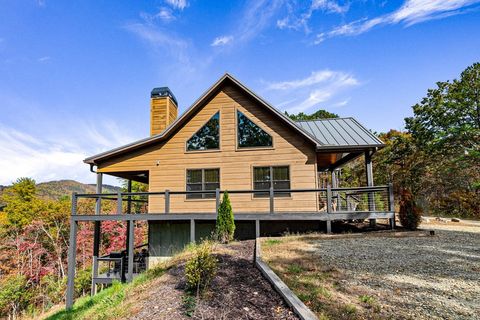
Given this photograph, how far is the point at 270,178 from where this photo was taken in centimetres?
1141

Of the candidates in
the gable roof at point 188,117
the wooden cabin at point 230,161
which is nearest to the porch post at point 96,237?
the wooden cabin at point 230,161

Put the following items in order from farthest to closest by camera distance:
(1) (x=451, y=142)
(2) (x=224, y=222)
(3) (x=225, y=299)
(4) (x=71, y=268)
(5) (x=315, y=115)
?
(5) (x=315, y=115) → (1) (x=451, y=142) → (4) (x=71, y=268) → (2) (x=224, y=222) → (3) (x=225, y=299)

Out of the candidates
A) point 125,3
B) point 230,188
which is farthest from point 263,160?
point 125,3

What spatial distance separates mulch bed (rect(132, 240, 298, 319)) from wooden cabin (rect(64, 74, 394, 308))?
5822 mm

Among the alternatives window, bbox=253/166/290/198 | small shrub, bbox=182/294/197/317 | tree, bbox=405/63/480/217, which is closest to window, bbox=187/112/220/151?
window, bbox=253/166/290/198

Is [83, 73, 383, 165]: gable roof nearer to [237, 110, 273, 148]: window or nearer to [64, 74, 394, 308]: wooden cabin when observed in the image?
[64, 74, 394, 308]: wooden cabin

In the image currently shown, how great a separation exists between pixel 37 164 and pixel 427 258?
104 ft

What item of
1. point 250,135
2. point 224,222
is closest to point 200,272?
point 224,222

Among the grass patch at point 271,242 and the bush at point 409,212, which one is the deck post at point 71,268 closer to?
the grass patch at point 271,242

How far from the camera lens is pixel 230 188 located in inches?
451

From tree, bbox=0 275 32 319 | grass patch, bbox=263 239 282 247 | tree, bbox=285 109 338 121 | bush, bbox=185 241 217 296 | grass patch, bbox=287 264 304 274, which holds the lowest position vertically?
tree, bbox=0 275 32 319

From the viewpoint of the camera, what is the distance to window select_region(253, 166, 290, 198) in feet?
37.1

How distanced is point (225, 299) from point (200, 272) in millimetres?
627

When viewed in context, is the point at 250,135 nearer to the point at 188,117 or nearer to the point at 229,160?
the point at 229,160
